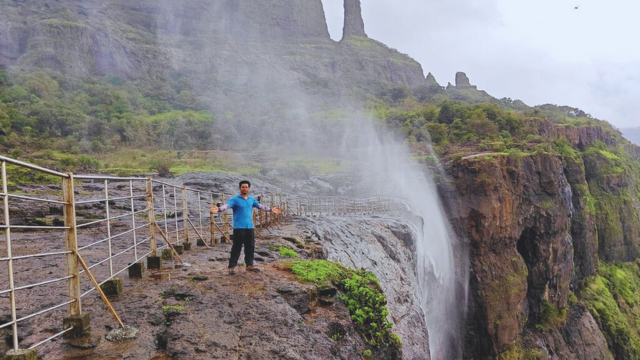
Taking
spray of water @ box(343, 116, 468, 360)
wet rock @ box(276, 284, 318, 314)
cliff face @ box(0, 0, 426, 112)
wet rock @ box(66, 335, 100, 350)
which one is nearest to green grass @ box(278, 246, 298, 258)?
wet rock @ box(276, 284, 318, 314)

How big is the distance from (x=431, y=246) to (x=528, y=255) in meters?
12.7

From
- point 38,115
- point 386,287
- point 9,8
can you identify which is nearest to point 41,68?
point 9,8

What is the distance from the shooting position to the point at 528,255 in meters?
33.8

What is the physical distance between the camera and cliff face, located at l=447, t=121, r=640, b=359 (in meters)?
29.3

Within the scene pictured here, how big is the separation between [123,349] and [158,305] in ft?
3.51

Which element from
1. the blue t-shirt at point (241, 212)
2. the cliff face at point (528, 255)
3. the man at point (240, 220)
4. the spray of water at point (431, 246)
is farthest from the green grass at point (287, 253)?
the cliff face at point (528, 255)

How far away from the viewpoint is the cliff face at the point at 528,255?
29.3 metres

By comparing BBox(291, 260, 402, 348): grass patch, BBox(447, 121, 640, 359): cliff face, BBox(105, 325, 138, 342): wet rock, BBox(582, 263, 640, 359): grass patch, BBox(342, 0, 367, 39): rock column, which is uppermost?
BBox(342, 0, 367, 39): rock column

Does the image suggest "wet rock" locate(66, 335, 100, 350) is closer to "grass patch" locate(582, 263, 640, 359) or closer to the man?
the man

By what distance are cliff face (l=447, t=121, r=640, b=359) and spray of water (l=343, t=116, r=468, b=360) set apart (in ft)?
4.80

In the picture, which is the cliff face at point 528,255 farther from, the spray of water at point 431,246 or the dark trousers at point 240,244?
the dark trousers at point 240,244

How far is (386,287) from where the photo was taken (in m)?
11.2

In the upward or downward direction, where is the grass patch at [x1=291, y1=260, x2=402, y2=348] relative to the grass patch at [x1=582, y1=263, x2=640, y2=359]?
upward

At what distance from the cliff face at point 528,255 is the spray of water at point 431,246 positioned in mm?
1464
